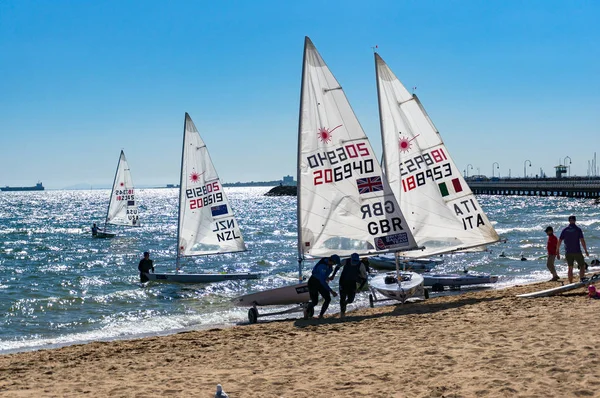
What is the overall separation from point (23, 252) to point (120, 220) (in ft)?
32.7

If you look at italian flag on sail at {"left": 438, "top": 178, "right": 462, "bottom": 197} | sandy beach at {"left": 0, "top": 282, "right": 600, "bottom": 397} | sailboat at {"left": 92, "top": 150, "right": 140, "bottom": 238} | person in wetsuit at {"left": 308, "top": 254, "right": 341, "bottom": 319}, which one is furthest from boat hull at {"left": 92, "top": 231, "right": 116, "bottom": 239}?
person in wetsuit at {"left": 308, "top": 254, "right": 341, "bottom": 319}

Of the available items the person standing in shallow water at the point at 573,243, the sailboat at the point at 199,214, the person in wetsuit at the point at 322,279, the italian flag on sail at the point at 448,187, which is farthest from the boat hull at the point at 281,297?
the sailboat at the point at 199,214

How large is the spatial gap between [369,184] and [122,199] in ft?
143

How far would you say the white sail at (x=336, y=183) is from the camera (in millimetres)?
14672

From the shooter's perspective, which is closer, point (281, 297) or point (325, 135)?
point (325, 135)

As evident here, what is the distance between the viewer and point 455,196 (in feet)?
56.6

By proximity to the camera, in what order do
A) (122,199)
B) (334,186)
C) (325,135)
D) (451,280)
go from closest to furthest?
(325,135) < (334,186) < (451,280) < (122,199)

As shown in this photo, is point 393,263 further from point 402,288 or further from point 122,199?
point 122,199

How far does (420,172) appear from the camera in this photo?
1692 cm

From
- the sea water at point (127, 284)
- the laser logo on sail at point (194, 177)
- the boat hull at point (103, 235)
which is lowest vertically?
the sea water at point (127, 284)

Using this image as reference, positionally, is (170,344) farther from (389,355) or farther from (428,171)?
(428,171)

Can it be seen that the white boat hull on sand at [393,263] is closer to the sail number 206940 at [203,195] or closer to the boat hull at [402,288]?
the sail number 206940 at [203,195]

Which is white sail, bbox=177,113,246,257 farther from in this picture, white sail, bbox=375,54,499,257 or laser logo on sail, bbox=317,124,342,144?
laser logo on sail, bbox=317,124,342,144

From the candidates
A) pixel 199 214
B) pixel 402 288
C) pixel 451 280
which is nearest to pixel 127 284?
pixel 199 214
